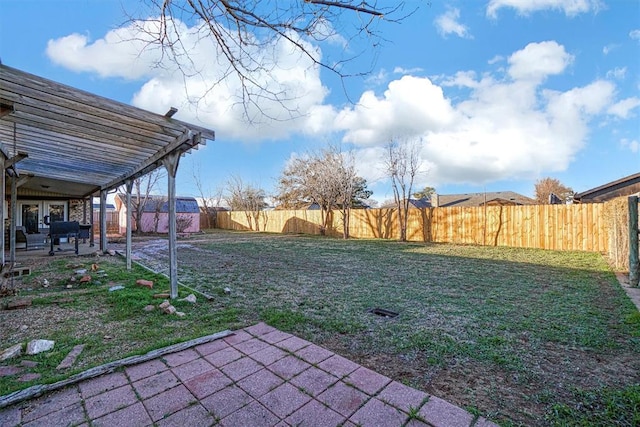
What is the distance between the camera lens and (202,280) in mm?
4781

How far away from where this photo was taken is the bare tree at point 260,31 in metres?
1.97

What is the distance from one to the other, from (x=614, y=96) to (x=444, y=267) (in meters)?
7.01

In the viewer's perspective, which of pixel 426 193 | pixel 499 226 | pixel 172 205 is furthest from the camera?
pixel 426 193

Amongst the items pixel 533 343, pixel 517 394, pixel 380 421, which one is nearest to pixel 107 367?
pixel 380 421

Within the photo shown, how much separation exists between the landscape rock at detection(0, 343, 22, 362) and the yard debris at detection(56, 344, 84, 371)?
1.22ft

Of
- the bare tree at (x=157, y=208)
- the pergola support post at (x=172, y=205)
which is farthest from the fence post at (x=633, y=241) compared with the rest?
the bare tree at (x=157, y=208)

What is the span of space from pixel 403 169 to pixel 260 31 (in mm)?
10659

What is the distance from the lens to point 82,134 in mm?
3428

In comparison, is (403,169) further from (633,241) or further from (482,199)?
(482,199)

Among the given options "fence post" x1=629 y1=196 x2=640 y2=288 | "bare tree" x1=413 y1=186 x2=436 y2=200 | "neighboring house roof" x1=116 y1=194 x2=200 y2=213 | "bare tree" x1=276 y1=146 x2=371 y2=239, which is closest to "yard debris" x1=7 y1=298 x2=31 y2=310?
"fence post" x1=629 y1=196 x2=640 y2=288

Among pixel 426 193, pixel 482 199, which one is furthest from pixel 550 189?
pixel 426 193

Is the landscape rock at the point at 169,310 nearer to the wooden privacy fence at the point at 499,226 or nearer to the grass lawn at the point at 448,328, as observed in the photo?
the grass lawn at the point at 448,328

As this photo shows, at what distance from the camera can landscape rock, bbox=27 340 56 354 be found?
221cm

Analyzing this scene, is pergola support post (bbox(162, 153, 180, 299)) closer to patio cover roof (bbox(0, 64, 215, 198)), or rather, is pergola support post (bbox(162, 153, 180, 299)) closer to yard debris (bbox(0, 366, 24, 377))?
patio cover roof (bbox(0, 64, 215, 198))
